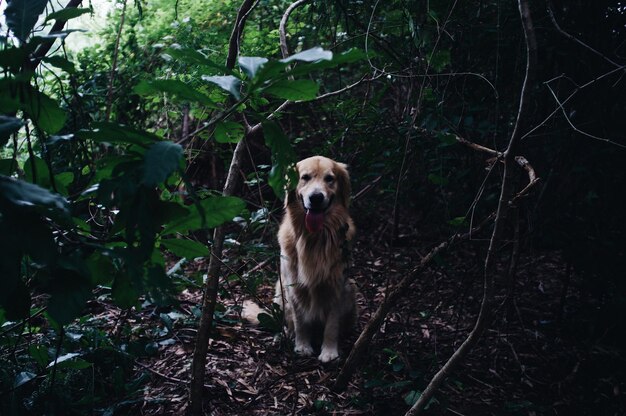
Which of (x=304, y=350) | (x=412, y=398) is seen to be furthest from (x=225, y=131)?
(x=304, y=350)

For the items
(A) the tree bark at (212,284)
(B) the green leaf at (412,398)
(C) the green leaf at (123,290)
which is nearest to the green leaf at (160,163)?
(C) the green leaf at (123,290)

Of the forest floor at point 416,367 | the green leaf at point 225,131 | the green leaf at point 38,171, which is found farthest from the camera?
the forest floor at point 416,367

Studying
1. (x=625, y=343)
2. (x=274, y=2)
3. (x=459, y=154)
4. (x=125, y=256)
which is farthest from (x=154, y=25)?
(x=625, y=343)

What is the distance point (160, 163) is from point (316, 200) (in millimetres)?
3094

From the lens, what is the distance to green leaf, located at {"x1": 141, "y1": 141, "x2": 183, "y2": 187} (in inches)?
35.2

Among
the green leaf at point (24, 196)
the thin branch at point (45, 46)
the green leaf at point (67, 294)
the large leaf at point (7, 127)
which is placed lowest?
the green leaf at point (67, 294)

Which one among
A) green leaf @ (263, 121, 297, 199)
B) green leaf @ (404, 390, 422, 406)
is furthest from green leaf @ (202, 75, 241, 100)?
green leaf @ (404, 390, 422, 406)

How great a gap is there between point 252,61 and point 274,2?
14.5ft

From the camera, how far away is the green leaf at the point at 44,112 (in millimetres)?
1230

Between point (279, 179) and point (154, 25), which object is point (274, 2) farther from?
point (279, 179)

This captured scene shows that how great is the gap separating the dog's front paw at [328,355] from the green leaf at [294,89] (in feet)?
9.15

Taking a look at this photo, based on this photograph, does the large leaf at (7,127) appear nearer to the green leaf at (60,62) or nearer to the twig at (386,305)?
the green leaf at (60,62)

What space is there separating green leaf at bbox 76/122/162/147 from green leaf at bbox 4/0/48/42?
0.27 m

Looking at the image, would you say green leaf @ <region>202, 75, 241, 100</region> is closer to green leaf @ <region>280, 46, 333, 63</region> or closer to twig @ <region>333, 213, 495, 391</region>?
green leaf @ <region>280, 46, 333, 63</region>
